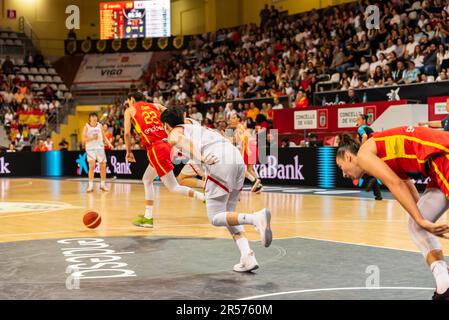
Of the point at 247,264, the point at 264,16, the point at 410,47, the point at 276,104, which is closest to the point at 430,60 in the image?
the point at 410,47

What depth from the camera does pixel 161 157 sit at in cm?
1050

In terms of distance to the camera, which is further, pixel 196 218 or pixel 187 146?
pixel 196 218

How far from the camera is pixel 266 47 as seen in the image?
28.6 meters

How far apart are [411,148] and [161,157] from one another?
605cm

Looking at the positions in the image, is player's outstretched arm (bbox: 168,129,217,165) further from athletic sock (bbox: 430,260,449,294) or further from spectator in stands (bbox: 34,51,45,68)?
spectator in stands (bbox: 34,51,45,68)

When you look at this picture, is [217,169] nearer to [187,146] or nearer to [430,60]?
[187,146]

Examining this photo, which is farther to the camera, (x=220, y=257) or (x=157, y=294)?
(x=220, y=257)

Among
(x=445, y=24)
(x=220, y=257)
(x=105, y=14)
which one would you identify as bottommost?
(x=220, y=257)

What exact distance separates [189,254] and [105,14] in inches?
1217

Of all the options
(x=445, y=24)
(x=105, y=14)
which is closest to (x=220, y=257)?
(x=445, y=24)

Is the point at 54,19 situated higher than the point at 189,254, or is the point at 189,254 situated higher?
the point at 54,19

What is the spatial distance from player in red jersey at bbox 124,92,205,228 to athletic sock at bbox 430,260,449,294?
565 centimetres

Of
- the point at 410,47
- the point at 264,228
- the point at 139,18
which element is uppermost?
the point at 139,18
